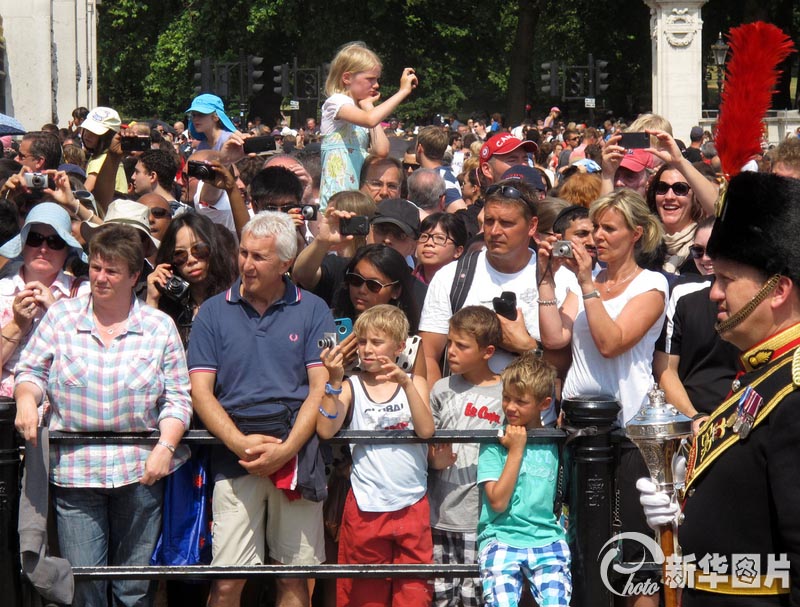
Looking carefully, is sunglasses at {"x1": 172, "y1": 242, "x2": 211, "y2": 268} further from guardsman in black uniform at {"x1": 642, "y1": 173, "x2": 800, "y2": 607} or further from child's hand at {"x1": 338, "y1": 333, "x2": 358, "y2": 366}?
guardsman in black uniform at {"x1": 642, "y1": 173, "x2": 800, "y2": 607}

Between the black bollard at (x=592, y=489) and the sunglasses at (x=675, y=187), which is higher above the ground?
the sunglasses at (x=675, y=187)

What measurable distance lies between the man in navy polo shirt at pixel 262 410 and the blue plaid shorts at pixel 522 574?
0.77 m

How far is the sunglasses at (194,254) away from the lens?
5.95 m

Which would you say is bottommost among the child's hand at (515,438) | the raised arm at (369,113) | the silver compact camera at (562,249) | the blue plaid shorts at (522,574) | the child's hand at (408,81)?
the blue plaid shorts at (522,574)

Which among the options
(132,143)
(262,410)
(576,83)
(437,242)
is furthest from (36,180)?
(576,83)

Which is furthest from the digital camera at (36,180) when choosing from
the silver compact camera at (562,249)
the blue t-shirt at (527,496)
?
the blue t-shirt at (527,496)

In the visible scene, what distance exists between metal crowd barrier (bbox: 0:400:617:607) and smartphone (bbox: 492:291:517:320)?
0.98 m

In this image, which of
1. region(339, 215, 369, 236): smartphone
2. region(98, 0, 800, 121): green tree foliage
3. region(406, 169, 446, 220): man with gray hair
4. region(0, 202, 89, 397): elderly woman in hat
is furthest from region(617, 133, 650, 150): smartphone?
region(98, 0, 800, 121): green tree foliage

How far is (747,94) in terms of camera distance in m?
3.99

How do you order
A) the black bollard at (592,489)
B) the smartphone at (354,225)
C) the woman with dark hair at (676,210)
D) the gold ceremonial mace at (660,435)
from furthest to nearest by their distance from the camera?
the woman with dark hair at (676,210), the smartphone at (354,225), the black bollard at (592,489), the gold ceremonial mace at (660,435)

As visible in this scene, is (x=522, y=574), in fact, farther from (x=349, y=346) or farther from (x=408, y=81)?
(x=408, y=81)

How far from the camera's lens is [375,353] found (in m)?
5.22

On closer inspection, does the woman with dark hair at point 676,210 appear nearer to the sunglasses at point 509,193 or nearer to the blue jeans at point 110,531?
the sunglasses at point 509,193

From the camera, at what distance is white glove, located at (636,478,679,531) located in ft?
12.8
